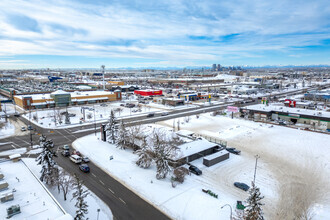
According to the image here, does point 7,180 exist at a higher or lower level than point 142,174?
higher

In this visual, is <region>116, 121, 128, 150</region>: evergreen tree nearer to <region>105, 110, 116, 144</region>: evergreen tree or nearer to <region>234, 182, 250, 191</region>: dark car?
<region>105, 110, 116, 144</region>: evergreen tree

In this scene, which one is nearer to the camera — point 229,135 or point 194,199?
point 194,199

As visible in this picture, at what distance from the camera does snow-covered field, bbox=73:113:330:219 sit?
872 inches

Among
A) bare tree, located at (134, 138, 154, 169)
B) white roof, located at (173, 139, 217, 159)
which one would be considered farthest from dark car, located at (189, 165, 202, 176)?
bare tree, located at (134, 138, 154, 169)

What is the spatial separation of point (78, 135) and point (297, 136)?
49.0m

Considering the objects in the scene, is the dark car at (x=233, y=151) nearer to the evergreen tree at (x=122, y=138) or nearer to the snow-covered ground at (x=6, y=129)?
the evergreen tree at (x=122, y=138)

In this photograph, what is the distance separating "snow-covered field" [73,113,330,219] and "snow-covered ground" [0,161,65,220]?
926 centimetres

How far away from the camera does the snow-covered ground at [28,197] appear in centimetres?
1700

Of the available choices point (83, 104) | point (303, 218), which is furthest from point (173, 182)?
point (83, 104)

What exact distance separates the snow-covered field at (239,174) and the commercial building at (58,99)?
43203 millimetres

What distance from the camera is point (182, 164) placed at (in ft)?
102

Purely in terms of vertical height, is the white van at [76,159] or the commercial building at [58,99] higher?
the commercial building at [58,99]

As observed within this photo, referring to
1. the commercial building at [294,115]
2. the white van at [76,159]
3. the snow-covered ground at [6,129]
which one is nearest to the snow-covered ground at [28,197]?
the white van at [76,159]

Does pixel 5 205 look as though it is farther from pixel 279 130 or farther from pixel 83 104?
pixel 83 104
